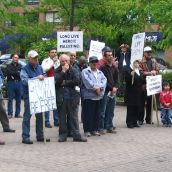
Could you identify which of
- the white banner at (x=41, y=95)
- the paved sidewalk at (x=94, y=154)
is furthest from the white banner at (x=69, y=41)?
the white banner at (x=41, y=95)

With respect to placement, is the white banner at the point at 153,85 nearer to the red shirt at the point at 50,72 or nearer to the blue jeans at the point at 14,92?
the red shirt at the point at 50,72

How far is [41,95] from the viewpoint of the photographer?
11.8 metres

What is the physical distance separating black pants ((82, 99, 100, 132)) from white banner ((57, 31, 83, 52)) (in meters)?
4.22

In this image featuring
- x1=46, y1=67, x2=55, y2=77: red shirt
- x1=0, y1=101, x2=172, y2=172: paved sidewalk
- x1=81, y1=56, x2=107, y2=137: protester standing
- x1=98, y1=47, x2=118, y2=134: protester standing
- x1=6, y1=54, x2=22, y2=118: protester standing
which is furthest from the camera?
x1=6, y1=54, x2=22, y2=118: protester standing

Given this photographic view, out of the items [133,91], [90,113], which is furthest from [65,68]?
[133,91]

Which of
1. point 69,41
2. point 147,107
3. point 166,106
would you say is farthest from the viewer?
point 69,41

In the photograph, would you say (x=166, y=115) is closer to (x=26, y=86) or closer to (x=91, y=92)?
(x=91, y=92)

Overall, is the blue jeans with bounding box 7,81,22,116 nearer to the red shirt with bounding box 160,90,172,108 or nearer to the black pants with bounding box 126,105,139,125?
the black pants with bounding box 126,105,139,125

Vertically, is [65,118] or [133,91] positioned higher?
[133,91]

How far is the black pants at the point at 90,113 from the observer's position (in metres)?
12.7

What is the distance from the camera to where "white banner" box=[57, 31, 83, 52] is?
54.9ft

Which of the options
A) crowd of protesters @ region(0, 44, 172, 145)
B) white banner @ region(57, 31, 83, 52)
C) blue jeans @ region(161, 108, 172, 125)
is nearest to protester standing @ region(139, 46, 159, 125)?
crowd of protesters @ region(0, 44, 172, 145)

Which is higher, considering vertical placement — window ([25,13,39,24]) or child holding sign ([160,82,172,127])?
window ([25,13,39,24])

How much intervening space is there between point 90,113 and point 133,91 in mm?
2201
